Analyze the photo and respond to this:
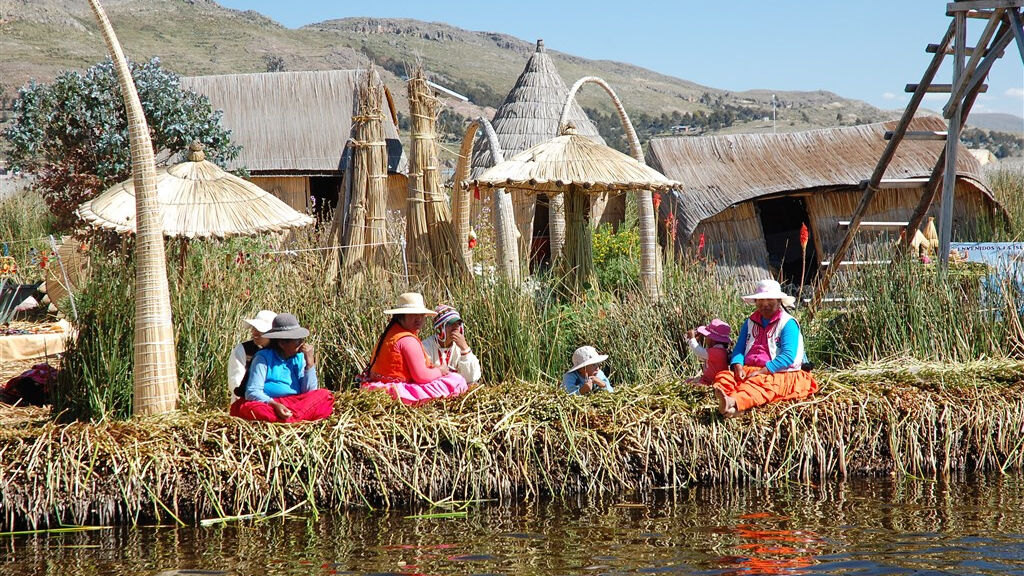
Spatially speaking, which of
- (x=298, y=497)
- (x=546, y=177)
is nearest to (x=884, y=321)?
(x=546, y=177)

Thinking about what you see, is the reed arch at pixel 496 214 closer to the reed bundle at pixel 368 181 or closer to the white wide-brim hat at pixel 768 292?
the reed bundle at pixel 368 181

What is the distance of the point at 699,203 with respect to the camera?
14727mm

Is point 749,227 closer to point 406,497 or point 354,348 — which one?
point 354,348

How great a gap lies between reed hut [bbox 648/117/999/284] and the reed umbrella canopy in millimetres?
7486

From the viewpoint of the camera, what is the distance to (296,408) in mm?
6059

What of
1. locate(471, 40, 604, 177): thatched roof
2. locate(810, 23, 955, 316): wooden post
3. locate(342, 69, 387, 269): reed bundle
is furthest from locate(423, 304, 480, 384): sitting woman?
locate(471, 40, 604, 177): thatched roof

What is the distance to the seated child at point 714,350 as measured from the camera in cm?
712

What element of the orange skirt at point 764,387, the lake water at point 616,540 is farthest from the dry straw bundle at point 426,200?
the lake water at point 616,540

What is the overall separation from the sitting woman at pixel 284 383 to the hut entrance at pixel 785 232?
11341mm

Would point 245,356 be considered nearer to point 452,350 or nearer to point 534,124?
point 452,350

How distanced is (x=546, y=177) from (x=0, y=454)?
15.1ft

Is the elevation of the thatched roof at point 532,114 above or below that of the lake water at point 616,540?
above

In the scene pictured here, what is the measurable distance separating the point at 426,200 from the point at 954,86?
4617 mm

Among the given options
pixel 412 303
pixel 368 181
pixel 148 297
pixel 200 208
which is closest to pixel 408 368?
pixel 412 303
